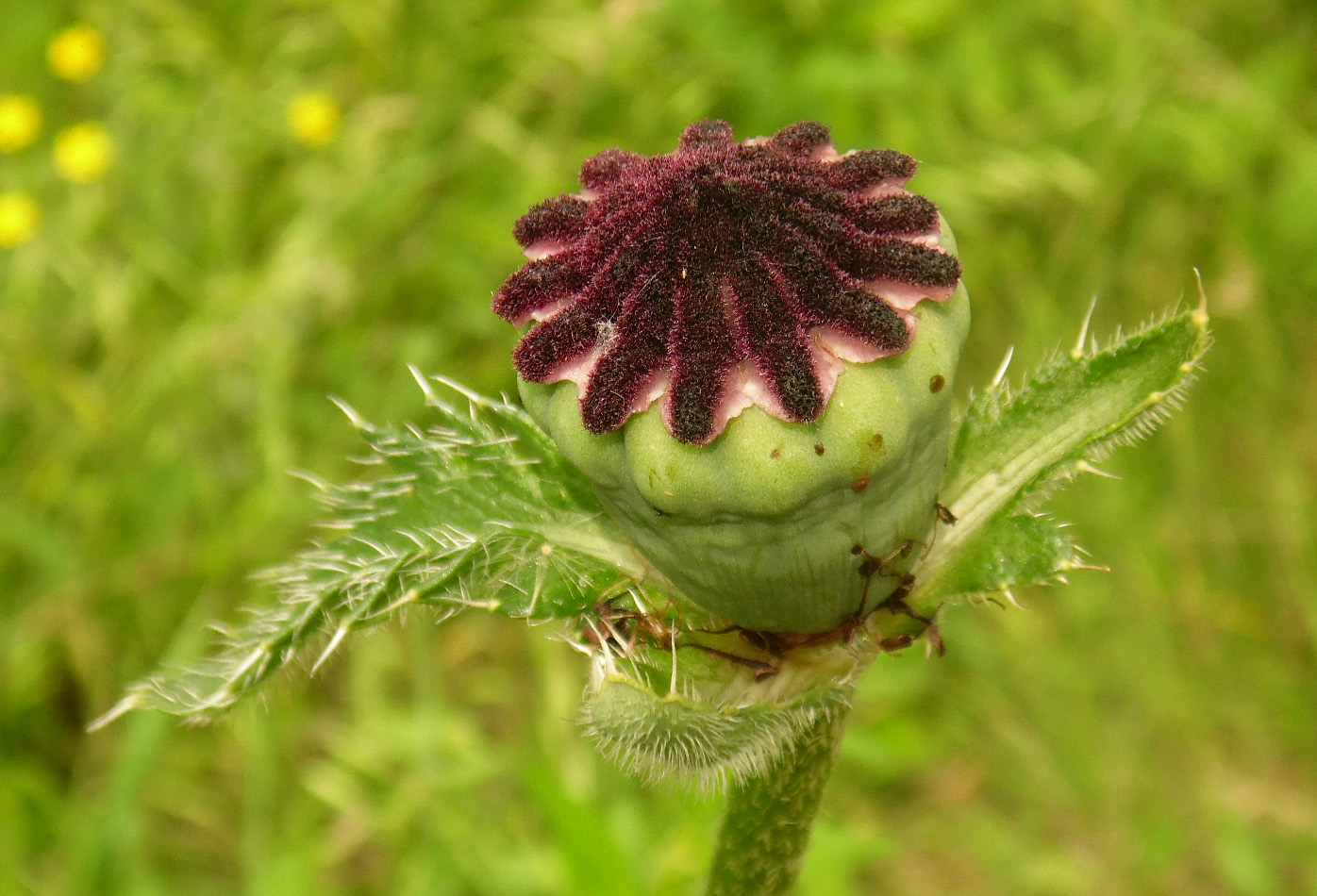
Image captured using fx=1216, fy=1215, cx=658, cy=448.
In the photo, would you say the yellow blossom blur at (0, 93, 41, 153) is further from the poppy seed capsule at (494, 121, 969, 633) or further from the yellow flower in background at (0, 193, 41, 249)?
the poppy seed capsule at (494, 121, 969, 633)

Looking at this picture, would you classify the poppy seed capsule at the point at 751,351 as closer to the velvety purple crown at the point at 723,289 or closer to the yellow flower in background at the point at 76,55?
the velvety purple crown at the point at 723,289

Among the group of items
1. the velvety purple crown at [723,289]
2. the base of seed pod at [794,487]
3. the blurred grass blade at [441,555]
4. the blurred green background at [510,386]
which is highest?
the velvety purple crown at [723,289]

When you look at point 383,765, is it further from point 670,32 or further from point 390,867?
point 670,32

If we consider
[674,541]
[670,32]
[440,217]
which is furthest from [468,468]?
[670,32]

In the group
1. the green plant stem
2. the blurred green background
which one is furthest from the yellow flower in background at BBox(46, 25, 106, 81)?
the green plant stem

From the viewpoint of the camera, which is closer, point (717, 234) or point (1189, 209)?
point (717, 234)

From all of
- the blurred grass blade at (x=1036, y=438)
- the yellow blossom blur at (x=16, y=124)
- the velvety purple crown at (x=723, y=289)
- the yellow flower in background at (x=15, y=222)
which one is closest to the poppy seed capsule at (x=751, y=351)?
the velvety purple crown at (x=723, y=289)
